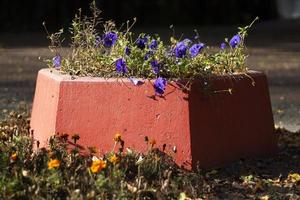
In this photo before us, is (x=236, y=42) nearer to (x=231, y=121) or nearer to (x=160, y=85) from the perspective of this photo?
(x=231, y=121)

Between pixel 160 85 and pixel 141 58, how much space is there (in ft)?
1.11

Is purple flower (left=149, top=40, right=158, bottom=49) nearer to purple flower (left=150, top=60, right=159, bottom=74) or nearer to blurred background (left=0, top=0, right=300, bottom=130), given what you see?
purple flower (left=150, top=60, right=159, bottom=74)

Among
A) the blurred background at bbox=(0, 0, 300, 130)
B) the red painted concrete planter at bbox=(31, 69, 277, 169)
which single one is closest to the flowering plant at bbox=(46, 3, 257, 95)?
the red painted concrete planter at bbox=(31, 69, 277, 169)

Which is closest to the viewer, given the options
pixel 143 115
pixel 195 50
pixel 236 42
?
pixel 143 115

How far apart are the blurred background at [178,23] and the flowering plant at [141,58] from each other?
6.61 metres

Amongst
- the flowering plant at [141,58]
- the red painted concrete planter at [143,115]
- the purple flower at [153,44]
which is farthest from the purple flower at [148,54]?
the red painted concrete planter at [143,115]

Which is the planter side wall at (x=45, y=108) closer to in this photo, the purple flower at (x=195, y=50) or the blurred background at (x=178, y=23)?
the purple flower at (x=195, y=50)

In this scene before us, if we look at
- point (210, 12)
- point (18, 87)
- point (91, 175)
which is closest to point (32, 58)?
point (18, 87)

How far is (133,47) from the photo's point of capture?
4.82 metres

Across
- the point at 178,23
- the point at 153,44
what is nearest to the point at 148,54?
the point at 153,44

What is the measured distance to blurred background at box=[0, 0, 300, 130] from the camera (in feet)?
46.0

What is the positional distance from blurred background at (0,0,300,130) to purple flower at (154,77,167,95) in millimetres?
7375

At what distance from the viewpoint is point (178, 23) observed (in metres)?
24.0

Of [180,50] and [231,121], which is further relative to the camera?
[231,121]
